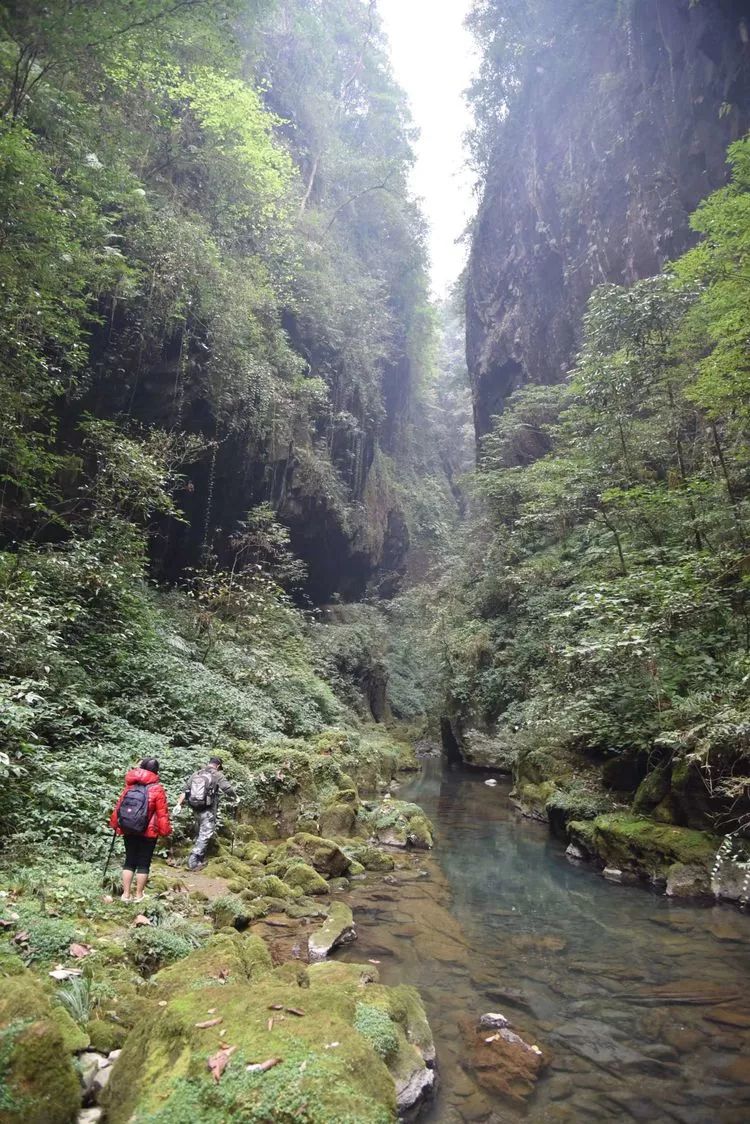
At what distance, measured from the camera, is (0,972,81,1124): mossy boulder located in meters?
2.59

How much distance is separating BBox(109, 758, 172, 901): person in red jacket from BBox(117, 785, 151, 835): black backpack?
0.01 meters

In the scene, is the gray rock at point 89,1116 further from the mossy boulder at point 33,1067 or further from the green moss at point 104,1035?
the green moss at point 104,1035

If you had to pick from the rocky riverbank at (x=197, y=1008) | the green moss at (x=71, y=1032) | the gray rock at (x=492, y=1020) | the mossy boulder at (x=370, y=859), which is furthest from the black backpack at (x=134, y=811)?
the mossy boulder at (x=370, y=859)

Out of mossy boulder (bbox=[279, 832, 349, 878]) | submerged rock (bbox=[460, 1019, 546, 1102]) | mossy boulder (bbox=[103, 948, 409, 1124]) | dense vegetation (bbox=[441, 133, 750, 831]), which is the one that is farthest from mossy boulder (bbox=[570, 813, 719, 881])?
mossy boulder (bbox=[103, 948, 409, 1124])

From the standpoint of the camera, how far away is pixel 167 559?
16719 millimetres

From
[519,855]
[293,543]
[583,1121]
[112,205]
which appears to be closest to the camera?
[583,1121]

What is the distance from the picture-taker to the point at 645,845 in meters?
9.34

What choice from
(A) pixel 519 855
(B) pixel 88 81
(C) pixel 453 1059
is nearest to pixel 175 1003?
(C) pixel 453 1059

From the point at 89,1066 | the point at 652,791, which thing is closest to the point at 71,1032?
the point at 89,1066

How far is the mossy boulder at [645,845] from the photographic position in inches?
348

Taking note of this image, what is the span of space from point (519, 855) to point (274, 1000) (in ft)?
28.6

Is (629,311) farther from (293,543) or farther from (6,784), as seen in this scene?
(6,784)

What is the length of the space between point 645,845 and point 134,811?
755 centimetres

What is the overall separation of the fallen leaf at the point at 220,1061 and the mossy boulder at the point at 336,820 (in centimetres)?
804
